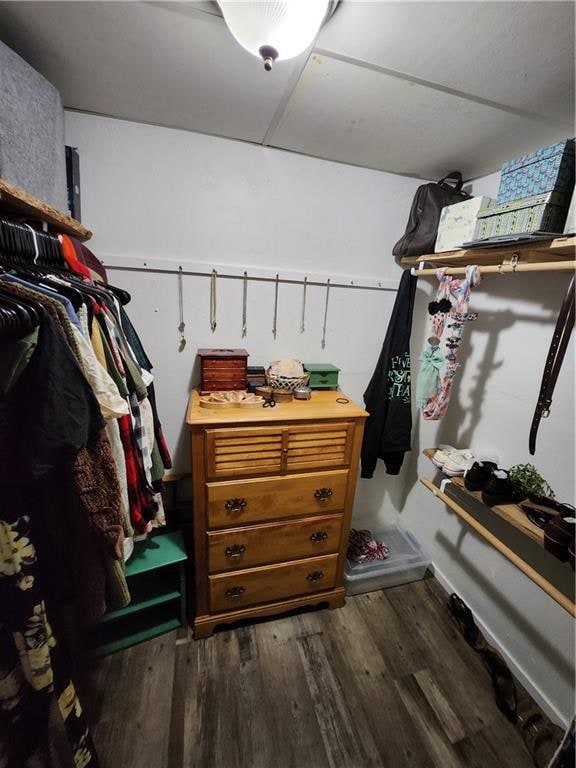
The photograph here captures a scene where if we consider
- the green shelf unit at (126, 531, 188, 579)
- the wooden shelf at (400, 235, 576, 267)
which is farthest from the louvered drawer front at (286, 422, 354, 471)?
the wooden shelf at (400, 235, 576, 267)

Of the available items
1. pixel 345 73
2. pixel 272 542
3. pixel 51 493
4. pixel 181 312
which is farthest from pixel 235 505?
pixel 345 73

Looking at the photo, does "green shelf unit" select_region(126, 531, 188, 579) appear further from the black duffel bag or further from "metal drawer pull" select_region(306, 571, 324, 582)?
the black duffel bag

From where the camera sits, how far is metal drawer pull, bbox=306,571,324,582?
151cm

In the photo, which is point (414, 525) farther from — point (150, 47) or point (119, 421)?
point (150, 47)

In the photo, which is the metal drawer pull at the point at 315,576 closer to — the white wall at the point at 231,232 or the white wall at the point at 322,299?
the white wall at the point at 322,299

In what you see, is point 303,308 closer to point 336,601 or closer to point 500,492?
point 500,492

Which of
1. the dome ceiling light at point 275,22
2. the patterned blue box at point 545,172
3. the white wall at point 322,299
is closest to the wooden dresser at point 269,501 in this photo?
the white wall at point 322,299

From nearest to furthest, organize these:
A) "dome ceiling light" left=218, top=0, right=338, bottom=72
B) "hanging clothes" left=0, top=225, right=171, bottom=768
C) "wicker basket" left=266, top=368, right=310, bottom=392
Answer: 1. "hanging clothes" left=0, top=225, right=171, bottom=768
2. "dome ceiling light" left=218, top=0, right=338, bottom=72
3. "wicker basket" left=266, top=368, right=310, bottom=392

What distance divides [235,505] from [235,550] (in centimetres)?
23

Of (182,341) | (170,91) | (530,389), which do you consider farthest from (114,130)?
(530,389)

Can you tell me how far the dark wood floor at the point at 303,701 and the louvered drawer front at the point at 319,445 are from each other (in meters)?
0.88

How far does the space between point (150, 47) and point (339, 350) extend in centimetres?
140

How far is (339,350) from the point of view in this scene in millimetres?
1794

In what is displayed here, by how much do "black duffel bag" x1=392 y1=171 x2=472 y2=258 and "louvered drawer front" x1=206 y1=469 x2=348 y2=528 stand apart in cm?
121
